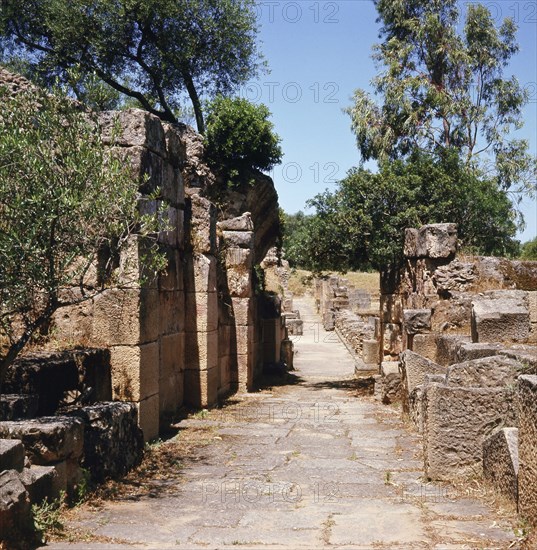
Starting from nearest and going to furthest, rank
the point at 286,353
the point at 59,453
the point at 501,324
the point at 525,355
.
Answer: the point at 59,453 → the point at 525,355 → the point at 501,324 → the point at 286,353

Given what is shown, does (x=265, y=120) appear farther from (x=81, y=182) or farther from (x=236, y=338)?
(x=81, y=182)

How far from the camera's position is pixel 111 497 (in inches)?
234

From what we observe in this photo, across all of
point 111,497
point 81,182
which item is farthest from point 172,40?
point 111,497

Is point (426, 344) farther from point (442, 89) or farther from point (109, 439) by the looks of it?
point (442, 89)

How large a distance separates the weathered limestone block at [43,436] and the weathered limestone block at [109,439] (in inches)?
22.2

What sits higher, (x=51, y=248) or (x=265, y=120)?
(x=265, y=120)

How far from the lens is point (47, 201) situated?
580 cm

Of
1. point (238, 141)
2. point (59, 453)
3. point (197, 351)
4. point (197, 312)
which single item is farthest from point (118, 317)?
point (238, 141)

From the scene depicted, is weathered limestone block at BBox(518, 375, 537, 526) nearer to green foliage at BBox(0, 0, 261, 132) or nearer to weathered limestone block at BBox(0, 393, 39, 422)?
weathered limestone block at BBox(0, 393, 39, 422)

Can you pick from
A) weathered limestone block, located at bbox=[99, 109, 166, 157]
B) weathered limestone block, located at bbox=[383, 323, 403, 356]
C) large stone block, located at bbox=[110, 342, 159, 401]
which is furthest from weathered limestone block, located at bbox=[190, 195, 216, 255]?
weathered limestone block, located at bbox=[383, 323, 403, 356]

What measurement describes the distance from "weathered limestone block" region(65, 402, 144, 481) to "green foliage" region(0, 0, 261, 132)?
13.9 metres

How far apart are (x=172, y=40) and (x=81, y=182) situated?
1604 cm

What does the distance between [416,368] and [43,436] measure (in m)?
6.25

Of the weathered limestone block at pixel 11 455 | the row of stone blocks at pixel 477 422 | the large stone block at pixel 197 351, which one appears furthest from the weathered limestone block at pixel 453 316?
the weathered limestone block at pixel 11 455
